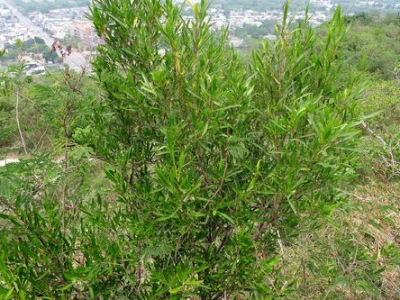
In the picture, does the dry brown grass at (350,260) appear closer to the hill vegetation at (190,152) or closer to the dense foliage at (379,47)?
the hill vegetation at (190,152)

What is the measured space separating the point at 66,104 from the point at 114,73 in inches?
13.3

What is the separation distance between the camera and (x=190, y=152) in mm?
1557

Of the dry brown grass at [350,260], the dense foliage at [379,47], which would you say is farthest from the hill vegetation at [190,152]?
the dense foliage at [379,47]

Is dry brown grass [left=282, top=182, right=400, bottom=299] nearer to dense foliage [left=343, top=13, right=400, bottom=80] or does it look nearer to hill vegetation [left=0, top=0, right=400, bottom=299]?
hill vegetation [left=0, top=0, right=400, bottom=299]

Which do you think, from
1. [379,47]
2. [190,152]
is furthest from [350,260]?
[379,47]

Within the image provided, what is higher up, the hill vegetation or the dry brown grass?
the hill vegetation

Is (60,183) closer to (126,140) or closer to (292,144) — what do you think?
(126,140)

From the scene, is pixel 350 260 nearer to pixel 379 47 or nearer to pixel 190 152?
pixel 190 152

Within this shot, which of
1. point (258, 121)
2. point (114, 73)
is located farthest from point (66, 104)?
point (258, 121)

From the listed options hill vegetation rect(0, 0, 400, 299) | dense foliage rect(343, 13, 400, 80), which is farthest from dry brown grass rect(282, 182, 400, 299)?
dense foliage rect(343, 13, 400, 80)

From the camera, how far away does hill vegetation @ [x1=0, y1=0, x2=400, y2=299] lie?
57.3 inches

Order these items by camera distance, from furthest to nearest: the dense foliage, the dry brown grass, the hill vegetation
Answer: the dense foliage
the dry brown grass
the hill vegetation

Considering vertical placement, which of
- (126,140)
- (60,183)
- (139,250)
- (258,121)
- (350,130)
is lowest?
(139,250)

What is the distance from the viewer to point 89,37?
2061 mm
